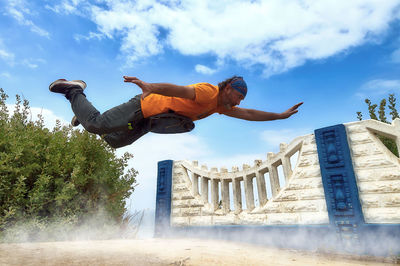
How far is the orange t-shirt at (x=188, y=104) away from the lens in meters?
3.16

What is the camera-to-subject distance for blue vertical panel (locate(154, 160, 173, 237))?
26.5 ft

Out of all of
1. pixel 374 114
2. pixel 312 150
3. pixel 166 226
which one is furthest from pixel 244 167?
pixel 374 114

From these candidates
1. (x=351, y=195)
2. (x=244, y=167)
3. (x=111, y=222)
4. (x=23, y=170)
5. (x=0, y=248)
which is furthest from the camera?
(x=111, y=222)

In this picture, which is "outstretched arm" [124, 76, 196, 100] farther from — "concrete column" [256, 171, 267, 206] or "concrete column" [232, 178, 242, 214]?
"concrete column" [232, 178, 242, 214]

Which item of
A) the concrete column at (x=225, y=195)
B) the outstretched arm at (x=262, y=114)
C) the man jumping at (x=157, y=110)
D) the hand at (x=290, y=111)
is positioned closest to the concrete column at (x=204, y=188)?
the concrete column at (x=225, y=195)

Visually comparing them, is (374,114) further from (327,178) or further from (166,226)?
(166,226)

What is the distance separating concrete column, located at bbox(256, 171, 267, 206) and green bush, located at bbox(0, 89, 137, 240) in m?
4.06

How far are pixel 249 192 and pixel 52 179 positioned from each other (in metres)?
4.99

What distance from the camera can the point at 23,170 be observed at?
568 cm

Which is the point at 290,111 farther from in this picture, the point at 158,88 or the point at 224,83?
the point at 158,88

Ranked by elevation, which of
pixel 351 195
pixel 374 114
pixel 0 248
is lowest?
pixel 0 248

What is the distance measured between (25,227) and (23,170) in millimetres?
1242

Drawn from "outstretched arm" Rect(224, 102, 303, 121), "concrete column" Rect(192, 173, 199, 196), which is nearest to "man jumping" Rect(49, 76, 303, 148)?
"outstretched arm" Rect(224, 102, 303, 121)

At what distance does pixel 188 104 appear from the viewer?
3.27 meters
